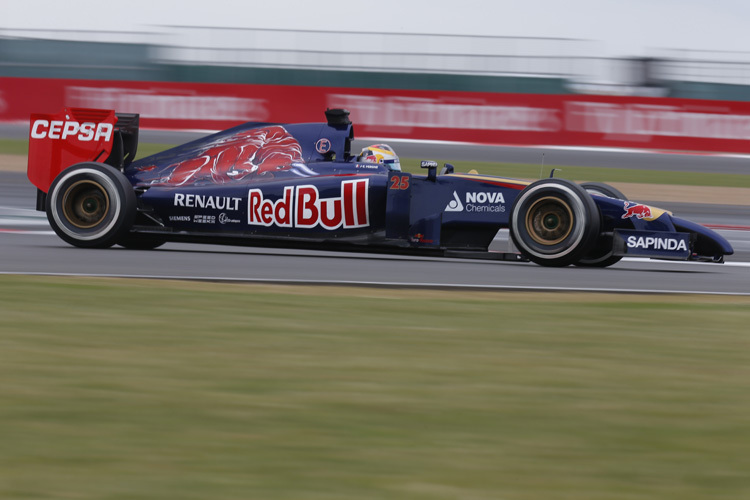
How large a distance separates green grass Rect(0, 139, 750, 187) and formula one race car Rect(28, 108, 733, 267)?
9.00 metres

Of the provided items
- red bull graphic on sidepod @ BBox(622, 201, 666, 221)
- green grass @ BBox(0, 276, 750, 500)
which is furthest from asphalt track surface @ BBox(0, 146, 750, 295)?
green grass @ BBox(0, 276, 750, 500)

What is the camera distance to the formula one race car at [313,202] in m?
7.75

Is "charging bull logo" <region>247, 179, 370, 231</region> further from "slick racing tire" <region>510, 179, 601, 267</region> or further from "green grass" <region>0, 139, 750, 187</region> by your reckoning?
"green grass" <region>0, 139, 750, 187</region>

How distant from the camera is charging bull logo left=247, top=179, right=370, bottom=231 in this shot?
26.3ft

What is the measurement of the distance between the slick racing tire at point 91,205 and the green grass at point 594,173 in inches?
367

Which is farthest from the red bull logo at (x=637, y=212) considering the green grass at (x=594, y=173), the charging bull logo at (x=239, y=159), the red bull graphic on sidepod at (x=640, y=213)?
the green grass at (x=594, y=173)

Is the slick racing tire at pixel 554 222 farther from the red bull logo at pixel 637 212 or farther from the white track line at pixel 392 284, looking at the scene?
the white track line at pixel 392 284

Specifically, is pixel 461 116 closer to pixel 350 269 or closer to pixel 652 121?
pixel 652 121

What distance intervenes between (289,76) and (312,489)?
22.1 m

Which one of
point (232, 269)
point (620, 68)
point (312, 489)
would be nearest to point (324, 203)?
point (232, 269)

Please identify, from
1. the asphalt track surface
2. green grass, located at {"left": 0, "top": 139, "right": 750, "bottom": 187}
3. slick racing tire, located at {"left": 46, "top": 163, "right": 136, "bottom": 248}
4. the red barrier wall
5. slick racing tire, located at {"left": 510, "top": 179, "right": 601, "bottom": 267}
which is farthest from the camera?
the red barrier wall

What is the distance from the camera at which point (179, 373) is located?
4465 millimetres

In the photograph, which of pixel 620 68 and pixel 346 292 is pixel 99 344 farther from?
pixel 620 68

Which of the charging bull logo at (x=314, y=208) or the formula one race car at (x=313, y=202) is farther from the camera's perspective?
the charging bull logo at (x=314, y=208)
